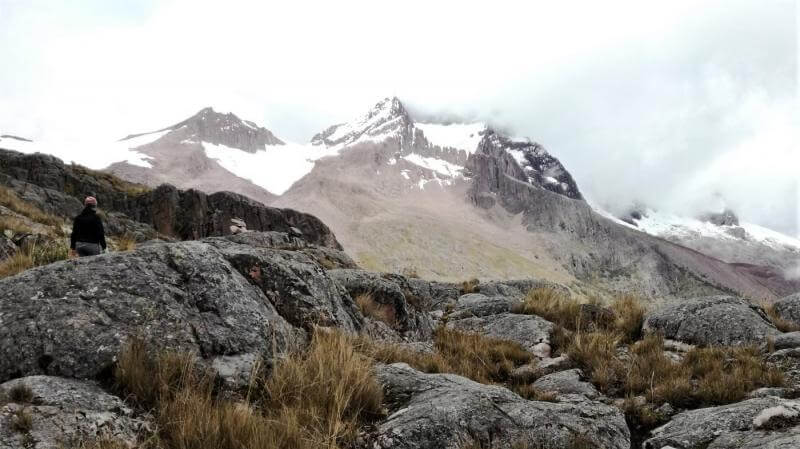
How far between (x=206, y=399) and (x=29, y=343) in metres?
1.55

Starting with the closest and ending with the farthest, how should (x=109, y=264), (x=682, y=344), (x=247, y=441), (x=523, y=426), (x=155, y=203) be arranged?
(x=247, y=441) < (x=523, y=426) < (x=109, y=264) < (x=682, y=344) < (x=155, y=203)

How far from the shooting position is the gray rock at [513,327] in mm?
9406

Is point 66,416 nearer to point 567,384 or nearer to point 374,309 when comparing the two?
point 567,384

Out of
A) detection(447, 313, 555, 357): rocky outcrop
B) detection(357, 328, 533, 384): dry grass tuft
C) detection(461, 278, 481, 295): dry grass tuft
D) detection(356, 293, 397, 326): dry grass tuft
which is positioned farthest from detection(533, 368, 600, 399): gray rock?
detection(461, 278, 481, 295): dry grass tuft

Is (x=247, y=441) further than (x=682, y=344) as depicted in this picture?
No

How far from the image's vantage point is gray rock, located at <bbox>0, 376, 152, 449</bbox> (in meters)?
2.97

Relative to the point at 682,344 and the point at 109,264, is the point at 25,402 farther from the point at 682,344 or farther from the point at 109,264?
the point at 682,344

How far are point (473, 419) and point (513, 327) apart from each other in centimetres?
656

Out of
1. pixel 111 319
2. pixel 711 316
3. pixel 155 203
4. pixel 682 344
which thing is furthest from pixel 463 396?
pixel 155 203

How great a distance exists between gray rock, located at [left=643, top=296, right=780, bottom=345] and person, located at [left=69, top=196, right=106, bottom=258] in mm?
12793

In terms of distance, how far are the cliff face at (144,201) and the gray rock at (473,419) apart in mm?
40456

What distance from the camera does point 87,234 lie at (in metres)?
12.2

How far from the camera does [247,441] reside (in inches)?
128

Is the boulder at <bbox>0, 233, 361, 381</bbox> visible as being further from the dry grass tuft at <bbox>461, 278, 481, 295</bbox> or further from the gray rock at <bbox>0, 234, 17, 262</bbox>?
the dry grass tuft at <bbox>461, 278, 481, 295</bbox>
